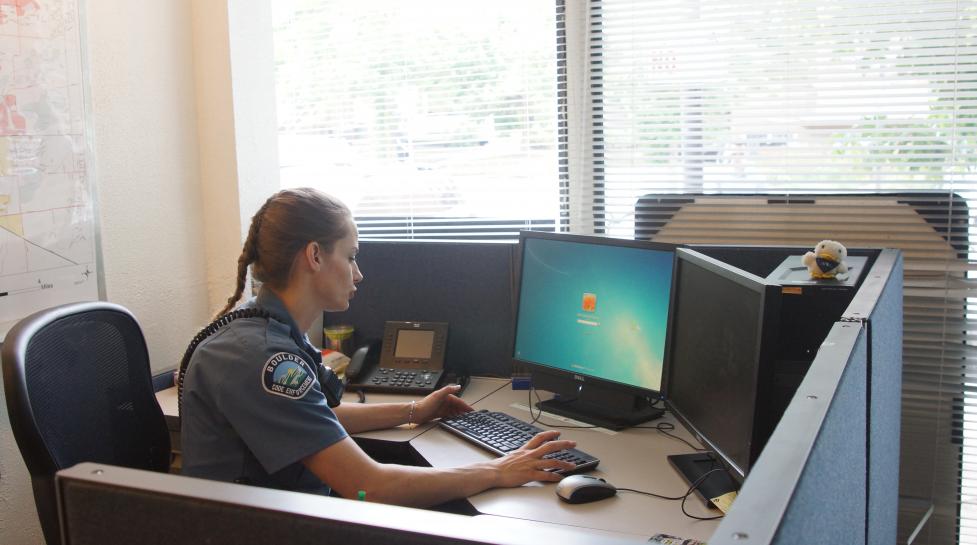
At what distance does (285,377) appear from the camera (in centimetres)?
151

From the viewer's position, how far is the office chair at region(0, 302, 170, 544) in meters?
1.48

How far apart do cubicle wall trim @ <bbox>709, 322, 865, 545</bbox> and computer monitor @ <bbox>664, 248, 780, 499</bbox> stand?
473 millimetres

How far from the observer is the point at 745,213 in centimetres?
248

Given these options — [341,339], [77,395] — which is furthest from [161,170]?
[77,395]

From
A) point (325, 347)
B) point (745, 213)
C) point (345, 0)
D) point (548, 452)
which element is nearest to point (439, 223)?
point (325, 347)

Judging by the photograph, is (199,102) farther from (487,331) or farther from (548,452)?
(548,452)

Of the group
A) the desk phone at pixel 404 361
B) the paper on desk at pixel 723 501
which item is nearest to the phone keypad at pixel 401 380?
the desk phone at pixel 404 361

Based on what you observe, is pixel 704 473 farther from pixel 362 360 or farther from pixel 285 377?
pixel 362 360

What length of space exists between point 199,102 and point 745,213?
1.78 m

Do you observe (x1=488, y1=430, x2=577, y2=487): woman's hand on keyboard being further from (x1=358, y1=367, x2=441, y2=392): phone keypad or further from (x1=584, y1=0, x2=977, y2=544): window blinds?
(x1=584, y1=0, x2=977, y2=544): window blinds

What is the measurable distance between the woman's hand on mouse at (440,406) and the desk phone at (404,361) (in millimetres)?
199

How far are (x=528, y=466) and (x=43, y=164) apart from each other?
5.04ft

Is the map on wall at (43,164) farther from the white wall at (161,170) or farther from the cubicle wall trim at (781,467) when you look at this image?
the cubicle wall trim at (781,467)

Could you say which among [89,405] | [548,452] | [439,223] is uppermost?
[439,223]
